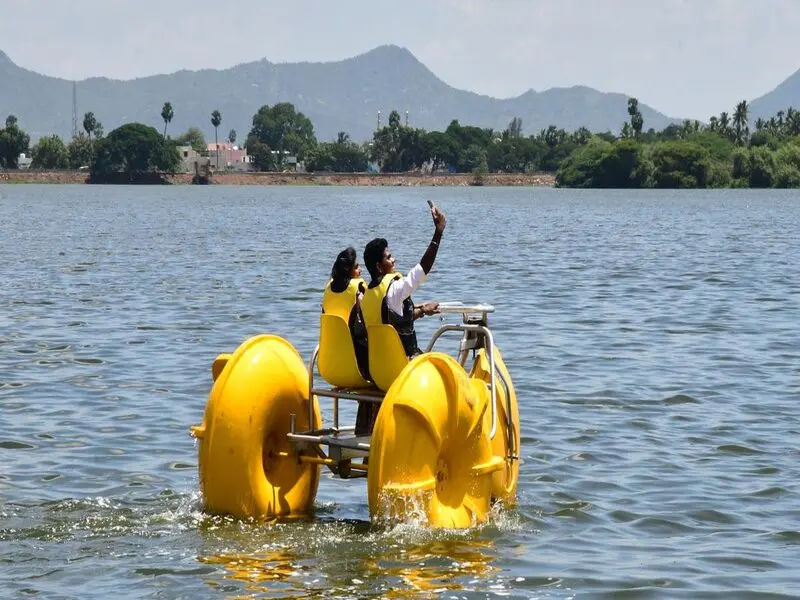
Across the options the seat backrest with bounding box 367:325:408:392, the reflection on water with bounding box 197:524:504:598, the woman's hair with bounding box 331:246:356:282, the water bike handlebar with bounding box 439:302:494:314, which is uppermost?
the woman's hair with bounding box 331:246:356:282

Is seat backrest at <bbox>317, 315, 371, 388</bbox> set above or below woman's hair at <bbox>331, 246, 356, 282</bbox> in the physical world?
below

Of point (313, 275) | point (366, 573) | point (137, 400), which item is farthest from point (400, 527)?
point (313, 275)

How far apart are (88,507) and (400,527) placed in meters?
3.07

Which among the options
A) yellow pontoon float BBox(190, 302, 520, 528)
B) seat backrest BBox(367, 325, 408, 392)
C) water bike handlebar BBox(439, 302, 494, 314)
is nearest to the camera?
yellow pontoon float BBox(190, 302, 520, 528)

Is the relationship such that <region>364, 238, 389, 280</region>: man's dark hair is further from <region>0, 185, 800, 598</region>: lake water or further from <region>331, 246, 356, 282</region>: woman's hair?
<region>0, 185, 800, 598</region>: lake water

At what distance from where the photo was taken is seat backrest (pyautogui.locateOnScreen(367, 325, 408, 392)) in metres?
11.3

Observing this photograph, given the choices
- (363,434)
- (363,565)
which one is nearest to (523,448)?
(363,434)

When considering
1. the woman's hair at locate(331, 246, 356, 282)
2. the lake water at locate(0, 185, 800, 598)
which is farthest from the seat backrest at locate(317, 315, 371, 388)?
the lake water at locate(0, 185, 800, 598)

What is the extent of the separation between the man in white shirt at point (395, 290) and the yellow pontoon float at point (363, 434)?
20 cm

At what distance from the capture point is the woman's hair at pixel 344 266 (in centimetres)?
1164

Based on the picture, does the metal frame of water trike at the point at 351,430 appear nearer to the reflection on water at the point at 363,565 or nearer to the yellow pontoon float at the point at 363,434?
the yellow pontoon float at the point at 363,434

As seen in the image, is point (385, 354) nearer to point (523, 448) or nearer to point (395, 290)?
point (395, 290)

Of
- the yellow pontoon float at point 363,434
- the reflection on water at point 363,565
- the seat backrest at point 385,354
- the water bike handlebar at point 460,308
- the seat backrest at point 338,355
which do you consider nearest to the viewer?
the reflection on water at point 363,565

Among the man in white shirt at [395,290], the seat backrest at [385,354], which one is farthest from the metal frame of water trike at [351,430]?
the man in white shirt at [395,290]
